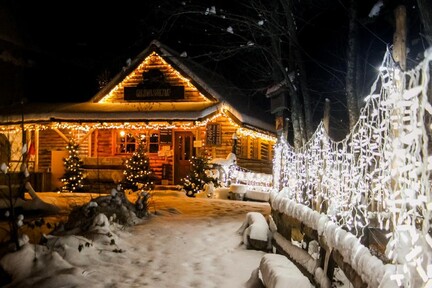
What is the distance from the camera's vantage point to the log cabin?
2244cm

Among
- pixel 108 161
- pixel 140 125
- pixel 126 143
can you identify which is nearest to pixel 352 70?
pixel 140 125

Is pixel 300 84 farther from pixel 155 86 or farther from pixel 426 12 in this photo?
pixel 155 86

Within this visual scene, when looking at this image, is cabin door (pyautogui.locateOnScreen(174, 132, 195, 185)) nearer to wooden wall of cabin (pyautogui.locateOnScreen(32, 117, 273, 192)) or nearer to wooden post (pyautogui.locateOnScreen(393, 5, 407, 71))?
wooden wall of cabin (pyautogui.locateOnScreen(32, 117, 273, 192))

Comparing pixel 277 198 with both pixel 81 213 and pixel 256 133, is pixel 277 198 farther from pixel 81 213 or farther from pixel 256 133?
pixel 256 133

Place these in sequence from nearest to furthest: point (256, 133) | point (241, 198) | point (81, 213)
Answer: point (81, 213)
point (241, 198)
point (256, 133)

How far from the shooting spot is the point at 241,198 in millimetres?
20297

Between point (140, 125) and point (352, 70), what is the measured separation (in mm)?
13270

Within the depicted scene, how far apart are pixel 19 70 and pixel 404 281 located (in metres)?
33.3

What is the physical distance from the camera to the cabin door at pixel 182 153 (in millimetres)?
24688

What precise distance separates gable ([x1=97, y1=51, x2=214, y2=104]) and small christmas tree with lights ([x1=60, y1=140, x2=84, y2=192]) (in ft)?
12.0

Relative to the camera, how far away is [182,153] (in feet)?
81.7

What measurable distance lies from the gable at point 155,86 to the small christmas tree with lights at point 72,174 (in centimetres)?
367

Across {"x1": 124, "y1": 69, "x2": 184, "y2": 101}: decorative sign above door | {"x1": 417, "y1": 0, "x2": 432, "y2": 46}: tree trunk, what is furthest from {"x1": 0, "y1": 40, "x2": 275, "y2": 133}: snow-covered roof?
{"x1": 417, "y1": 0, "x2": 432, "y2": 46}: tree trunk

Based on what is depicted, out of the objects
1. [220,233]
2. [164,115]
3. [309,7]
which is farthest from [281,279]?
[164,115]
